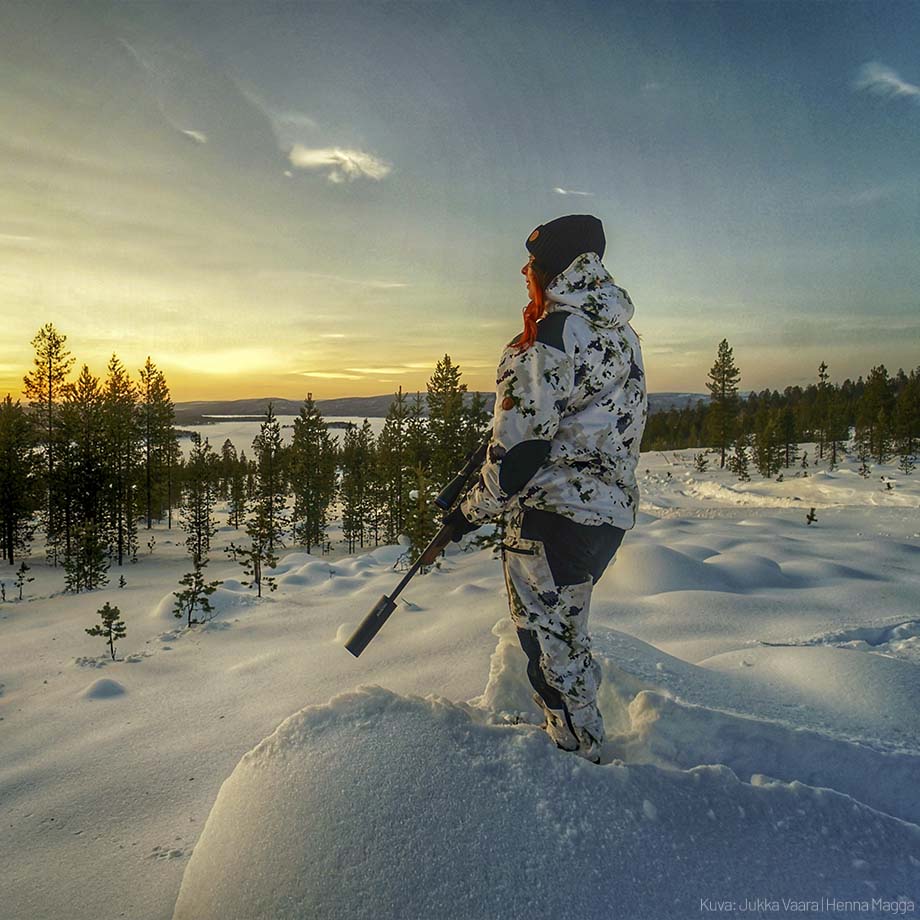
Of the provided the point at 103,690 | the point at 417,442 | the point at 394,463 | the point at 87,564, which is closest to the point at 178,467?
the point at 394,463

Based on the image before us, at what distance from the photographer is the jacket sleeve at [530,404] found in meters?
2.35

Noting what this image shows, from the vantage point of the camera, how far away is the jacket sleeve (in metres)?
2.35

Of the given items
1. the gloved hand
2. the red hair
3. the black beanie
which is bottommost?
the gloved hand

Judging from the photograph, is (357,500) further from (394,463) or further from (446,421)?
(446,421)

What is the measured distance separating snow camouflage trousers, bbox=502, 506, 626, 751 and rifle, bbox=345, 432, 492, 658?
45 cm

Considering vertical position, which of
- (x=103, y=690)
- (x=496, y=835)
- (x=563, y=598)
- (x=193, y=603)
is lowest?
(x=193, y=603)

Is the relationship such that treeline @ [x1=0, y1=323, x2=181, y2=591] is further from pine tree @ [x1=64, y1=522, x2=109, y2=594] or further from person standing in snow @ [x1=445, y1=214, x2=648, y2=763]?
person standing in snow @ [x1=445, y1=214, x2=648, y2=763]

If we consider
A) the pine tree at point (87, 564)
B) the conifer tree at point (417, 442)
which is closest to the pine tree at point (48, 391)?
the pine tree at point (87, 564)

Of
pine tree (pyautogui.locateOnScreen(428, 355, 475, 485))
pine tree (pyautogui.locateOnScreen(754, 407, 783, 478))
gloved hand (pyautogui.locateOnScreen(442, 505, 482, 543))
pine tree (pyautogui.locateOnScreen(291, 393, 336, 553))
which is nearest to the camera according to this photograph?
gloved hand (pyautogui.locateOnScreen(442, 505, 482, 543))

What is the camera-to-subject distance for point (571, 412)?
2518mm

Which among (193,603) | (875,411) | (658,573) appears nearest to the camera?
(658,573)

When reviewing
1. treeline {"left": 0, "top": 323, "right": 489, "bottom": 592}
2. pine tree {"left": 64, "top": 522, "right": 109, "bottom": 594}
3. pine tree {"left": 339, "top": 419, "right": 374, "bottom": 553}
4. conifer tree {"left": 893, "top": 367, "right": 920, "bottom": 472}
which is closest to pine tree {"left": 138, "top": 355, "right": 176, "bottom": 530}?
treeline {"left": 0, "top": 323, "right": 489, "bottom": 592}

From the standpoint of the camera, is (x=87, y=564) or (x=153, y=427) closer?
(x=87, y=564)

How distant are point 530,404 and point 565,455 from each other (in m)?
0.34
